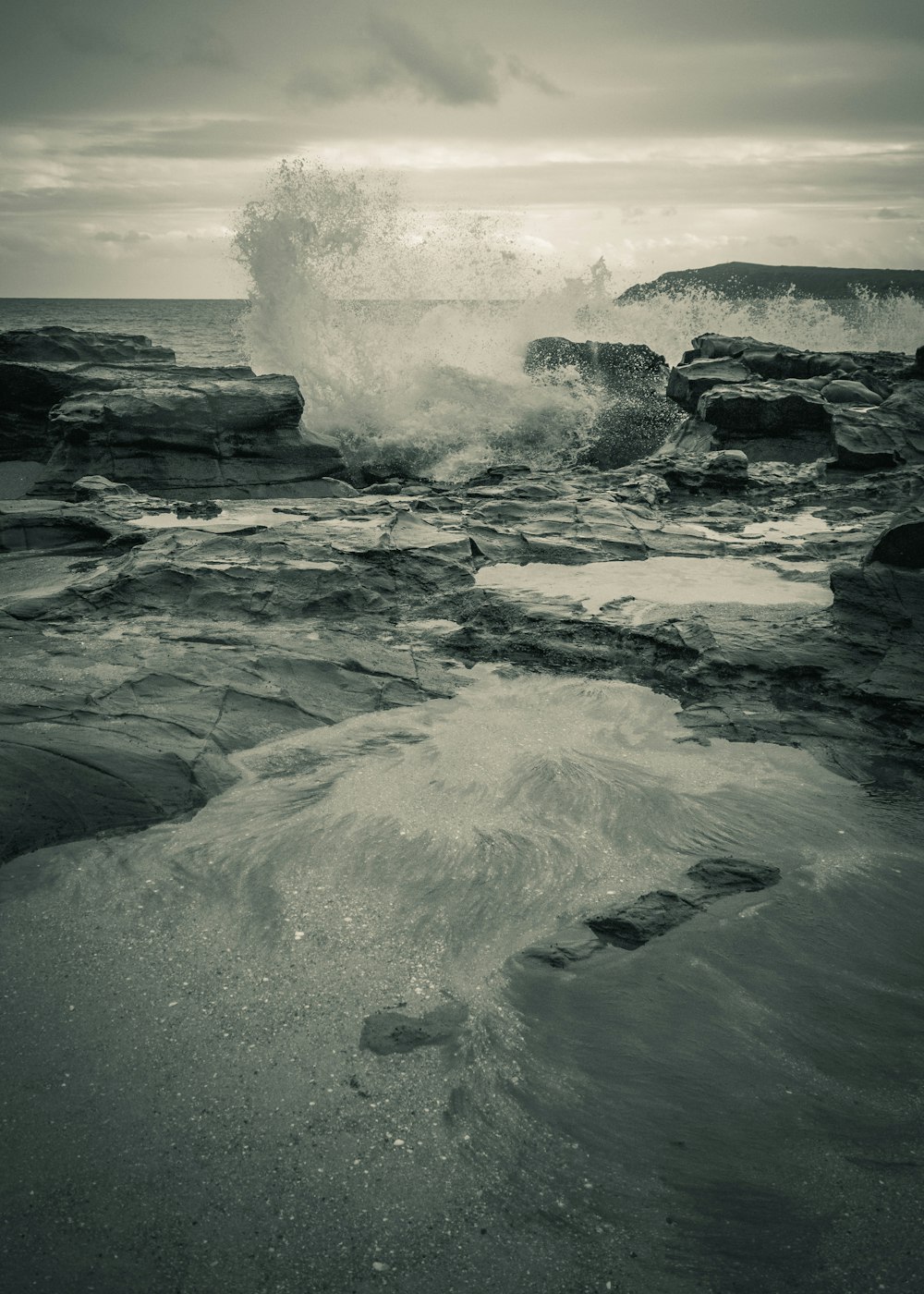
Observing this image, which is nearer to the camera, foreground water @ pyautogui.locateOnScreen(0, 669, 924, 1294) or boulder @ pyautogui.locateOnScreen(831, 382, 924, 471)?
foreground water @ pyautogui.locateOnScreen(0, 669, 924, 1294)

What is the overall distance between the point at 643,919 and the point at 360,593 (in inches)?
98.2

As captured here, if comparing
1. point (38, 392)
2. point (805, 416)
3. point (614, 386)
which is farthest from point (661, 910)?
point (614, 386)

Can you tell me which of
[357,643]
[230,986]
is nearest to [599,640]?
[357,643]

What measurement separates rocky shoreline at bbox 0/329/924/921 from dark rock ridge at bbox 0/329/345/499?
0.08 feet

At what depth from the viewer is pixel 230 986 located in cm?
190

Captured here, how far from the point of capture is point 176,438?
24.2 feet

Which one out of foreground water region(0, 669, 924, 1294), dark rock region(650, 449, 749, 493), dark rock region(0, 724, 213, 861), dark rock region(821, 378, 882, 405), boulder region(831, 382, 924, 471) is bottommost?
foreground water region(0, 669, 924, 1294)

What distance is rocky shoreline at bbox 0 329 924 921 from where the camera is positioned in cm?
289

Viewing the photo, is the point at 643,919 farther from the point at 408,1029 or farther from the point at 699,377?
the point at 699,377

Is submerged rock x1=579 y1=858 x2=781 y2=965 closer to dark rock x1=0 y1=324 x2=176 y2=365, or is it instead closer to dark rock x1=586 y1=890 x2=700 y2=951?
dark rock x1=586 y1=890 x2=700 y2=951

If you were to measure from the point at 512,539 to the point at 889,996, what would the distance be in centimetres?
357

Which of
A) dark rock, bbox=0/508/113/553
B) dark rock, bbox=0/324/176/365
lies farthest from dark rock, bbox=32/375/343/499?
dark rock, bbox=0/324/176/365

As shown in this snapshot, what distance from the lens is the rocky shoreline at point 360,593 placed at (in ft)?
9.47

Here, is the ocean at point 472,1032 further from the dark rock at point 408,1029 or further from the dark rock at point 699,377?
the dark rock at point 699,377
